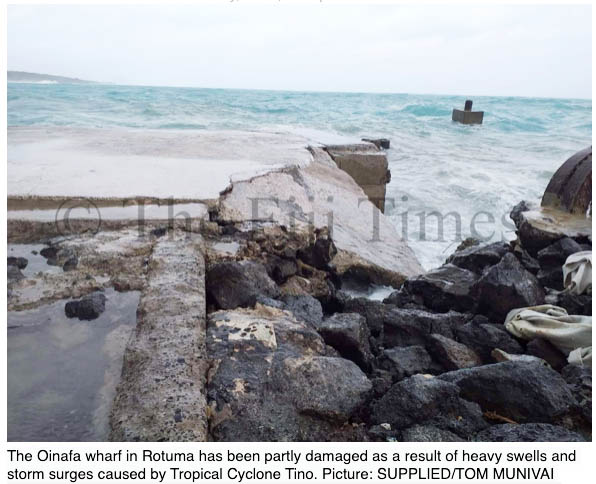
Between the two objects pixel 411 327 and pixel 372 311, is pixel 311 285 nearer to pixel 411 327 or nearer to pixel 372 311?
pixel 372 311

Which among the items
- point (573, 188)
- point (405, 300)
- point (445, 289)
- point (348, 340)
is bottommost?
point (405, 300)

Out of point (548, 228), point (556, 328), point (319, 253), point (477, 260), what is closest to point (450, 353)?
point (556, 328)

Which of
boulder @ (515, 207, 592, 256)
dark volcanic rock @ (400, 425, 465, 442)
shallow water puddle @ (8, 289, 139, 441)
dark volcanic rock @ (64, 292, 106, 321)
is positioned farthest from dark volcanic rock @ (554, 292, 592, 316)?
dark volcanic rock @ (64, 292, 106, 321)

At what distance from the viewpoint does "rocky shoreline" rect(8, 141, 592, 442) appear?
156cm

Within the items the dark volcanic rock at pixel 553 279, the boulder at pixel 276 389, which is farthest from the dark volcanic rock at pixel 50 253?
the dark volcanic rock at pixel 553 279

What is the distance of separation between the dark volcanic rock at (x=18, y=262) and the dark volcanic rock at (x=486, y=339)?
2.10m

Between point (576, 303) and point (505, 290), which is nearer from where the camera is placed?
point (505, 290)

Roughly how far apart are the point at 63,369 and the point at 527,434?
1.49 meters

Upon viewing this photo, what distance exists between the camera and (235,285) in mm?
2320

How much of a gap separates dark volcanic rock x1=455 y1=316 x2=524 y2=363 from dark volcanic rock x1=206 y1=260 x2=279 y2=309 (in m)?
0.99

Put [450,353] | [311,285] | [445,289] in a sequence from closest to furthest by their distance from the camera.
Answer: [450,353]
[311,285]
[445,289]

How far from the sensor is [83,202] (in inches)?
114

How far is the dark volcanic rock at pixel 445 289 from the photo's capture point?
3.04m

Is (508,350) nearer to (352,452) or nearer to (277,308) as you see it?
(277,308)
